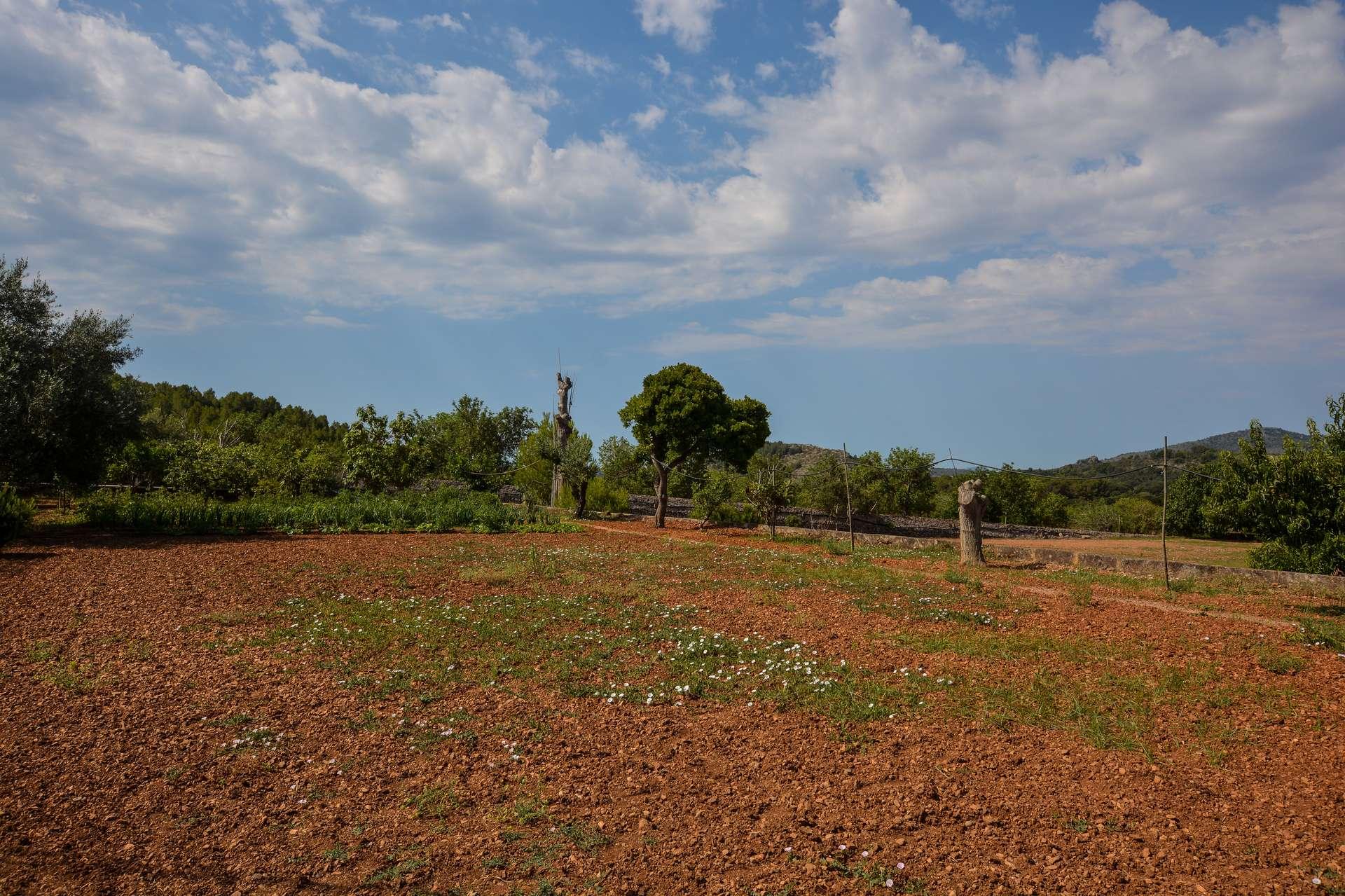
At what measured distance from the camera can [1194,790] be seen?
6184 mm

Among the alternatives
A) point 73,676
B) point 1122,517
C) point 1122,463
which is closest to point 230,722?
point 73,676

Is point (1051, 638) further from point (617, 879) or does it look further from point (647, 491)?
point (647, 491)

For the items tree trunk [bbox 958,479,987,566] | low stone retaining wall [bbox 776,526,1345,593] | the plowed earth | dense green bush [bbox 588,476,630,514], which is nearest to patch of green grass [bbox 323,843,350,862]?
the plowed earth

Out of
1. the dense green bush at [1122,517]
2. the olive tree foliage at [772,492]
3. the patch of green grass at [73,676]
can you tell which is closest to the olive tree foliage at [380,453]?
the olive tree foliage at [772,492]

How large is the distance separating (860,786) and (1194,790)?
2.87m

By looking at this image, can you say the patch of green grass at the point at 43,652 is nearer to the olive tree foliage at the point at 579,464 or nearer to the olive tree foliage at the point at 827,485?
the olive tree foliage at the point at 579,464

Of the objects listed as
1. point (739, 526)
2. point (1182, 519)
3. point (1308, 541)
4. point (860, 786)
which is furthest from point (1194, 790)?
point (1182, 519)

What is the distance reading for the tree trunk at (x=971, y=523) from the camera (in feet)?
59.0

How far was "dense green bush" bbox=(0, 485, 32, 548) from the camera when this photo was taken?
17125 millimetres

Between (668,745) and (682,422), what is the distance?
24.5m

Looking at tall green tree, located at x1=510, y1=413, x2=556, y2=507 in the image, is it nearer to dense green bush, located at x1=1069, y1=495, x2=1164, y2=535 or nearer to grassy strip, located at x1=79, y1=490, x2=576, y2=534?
→ grassy strip, located at x1=79, y1=490, x2=576, y2=534

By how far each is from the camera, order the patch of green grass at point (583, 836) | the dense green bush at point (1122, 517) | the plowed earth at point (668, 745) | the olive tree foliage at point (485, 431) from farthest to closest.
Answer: the olive tree foliage at point (485, 431)
the dense green bush at point (1122, 517)
the patch of green grass at point (583, 836)
the plowed earth at point (668, 745)

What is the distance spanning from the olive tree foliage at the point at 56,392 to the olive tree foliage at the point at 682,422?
60.3 ft

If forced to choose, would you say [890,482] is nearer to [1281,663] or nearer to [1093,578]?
[1093,578]
